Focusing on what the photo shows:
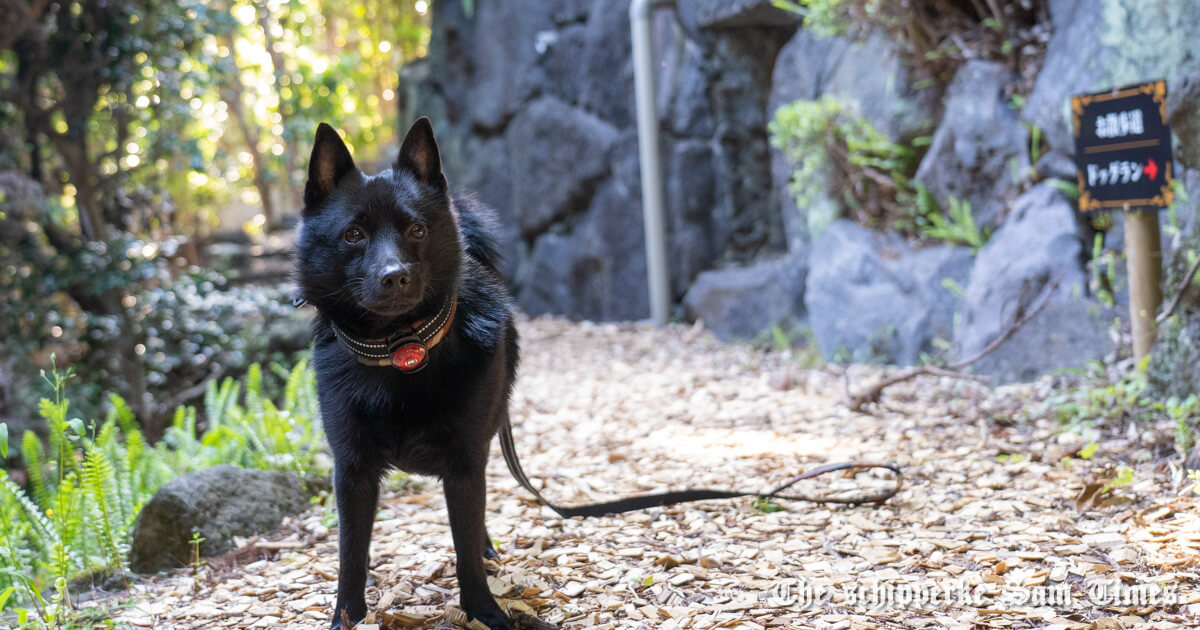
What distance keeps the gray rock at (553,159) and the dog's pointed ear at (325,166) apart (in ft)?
20.4

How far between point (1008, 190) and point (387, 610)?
438 centimetres

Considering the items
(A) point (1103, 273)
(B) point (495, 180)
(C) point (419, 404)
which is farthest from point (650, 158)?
(C) point (419, 404)

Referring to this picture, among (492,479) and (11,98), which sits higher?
(11,98)

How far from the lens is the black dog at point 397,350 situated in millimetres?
1979

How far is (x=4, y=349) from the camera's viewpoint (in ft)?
17.3

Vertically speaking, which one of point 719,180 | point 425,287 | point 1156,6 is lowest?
point 425,287

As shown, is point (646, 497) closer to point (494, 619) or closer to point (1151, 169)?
point (494, 619)

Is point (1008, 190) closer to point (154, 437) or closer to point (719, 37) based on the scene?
point (719, 37)

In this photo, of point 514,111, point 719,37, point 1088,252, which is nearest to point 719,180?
point 719,37

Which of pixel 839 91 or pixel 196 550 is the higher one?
pixel 839 91

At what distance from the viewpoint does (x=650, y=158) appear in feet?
23.8

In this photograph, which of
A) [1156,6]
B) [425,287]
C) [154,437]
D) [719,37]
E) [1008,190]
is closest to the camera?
[425,287]

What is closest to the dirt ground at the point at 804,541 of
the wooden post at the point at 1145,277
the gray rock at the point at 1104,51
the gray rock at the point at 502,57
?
the wooden post at the point at 1145,277

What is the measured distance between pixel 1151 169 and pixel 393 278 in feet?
10.8
